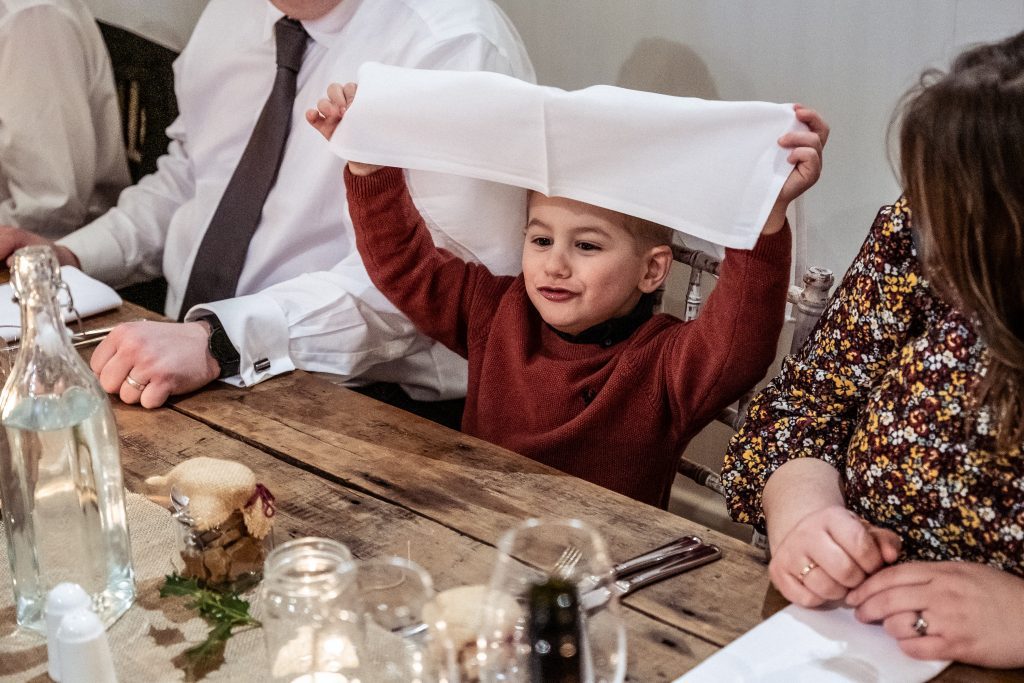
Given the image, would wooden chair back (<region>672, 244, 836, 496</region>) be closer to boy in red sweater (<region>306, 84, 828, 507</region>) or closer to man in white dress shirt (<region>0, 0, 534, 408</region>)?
boy in red sweater (<region>306, 84, 828, 507</region>)

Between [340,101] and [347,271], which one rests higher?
[340,101]

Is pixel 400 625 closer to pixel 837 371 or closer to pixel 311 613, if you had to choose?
pixel 311 613

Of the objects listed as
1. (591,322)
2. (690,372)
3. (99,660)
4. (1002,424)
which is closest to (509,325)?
(591,322)

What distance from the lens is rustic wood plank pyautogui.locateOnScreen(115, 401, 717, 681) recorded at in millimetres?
906

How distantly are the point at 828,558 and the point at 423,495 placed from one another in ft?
1.36

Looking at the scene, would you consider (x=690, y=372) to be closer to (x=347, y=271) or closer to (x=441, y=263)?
(x=441, y=263)

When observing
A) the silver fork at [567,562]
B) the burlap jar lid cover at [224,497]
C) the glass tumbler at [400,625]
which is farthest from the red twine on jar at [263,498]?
the silver fork at [567,562]

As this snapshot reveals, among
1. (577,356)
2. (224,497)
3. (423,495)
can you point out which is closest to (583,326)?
(577,356)

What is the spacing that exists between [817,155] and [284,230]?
0.99 metres

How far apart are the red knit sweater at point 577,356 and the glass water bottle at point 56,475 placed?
67 centimetres

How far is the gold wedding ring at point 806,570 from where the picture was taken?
3.13ft

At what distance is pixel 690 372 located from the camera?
138 centimetres

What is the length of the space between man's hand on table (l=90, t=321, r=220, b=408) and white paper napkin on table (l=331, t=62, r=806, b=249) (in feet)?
1.06

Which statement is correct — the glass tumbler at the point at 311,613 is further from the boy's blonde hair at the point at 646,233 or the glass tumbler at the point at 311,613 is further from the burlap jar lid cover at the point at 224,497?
the boy's blonde hair at the point at 646,233
